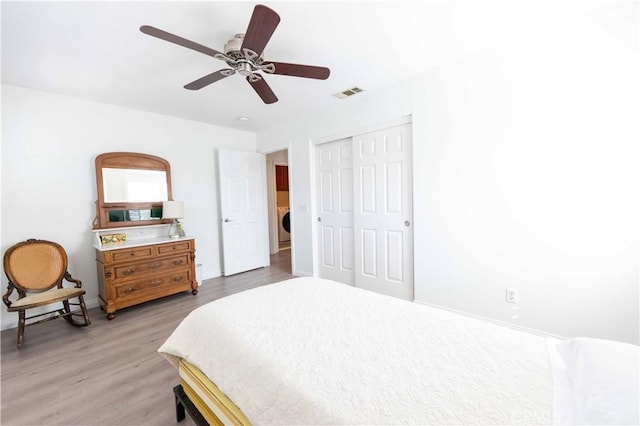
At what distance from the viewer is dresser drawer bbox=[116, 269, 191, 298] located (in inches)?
111

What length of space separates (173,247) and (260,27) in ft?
8.88

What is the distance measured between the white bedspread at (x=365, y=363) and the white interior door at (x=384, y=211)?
1.56 m

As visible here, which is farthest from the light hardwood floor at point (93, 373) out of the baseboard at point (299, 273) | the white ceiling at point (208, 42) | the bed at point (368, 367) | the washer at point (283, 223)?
the washer at point (283, 223)

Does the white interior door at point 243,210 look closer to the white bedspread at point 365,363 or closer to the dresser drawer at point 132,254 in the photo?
the dresser drawer at point 132,254

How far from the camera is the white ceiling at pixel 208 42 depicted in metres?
1.63

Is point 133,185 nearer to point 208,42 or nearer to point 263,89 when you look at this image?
point 208,42


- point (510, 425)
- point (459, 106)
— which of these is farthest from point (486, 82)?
point (510, 425)

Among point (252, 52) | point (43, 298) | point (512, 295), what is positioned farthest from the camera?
point (43, 298)

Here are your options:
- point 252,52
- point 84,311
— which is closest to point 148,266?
point 84,311

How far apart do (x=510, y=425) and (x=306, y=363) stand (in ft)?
1.92

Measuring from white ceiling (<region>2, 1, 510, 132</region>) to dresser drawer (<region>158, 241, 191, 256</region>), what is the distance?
1.70 m

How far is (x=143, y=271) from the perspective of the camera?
116 inches

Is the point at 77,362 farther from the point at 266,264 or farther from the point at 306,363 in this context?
the point at 266,264

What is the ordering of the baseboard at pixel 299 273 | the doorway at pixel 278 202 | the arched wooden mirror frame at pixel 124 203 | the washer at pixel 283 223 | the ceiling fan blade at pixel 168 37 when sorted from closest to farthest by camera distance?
the ceiling fan blade at pixel 168 37, the arched wooden mirror frame at pixel 124 203, the baseboard at pixel 299 273, the doorway at pixel 278 202, the washer at pixel 283 223
